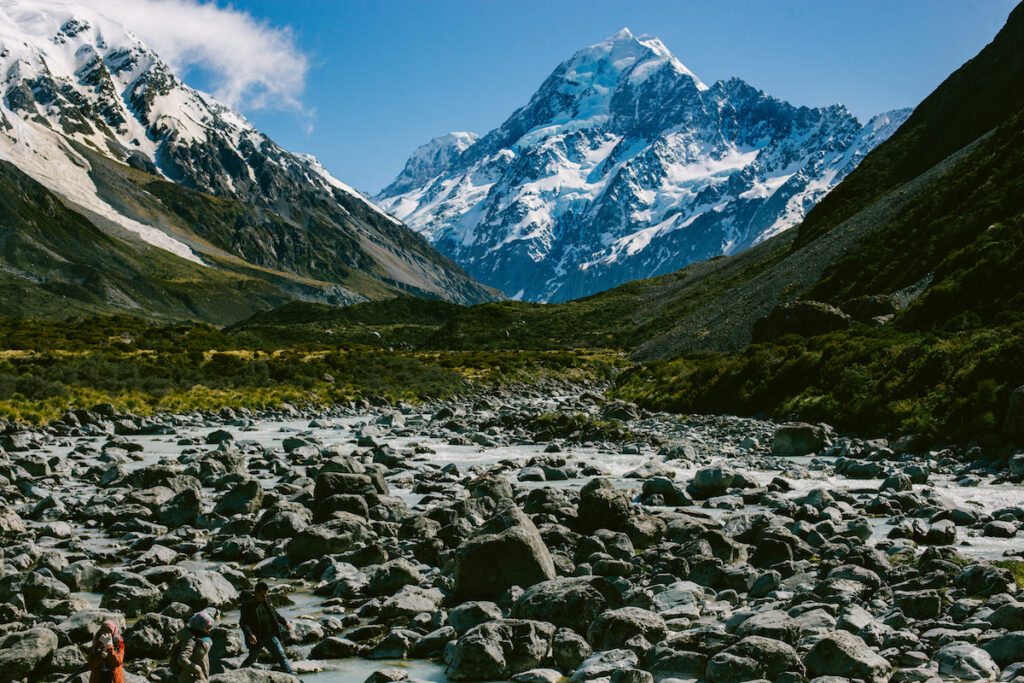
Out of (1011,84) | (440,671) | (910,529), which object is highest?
(1011,84)

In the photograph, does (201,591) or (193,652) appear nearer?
(193,652)

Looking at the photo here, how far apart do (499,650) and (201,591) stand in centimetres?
496

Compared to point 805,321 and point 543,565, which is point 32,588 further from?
point 805,321

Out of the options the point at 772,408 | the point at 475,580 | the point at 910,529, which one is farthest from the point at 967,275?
the point at 475,580

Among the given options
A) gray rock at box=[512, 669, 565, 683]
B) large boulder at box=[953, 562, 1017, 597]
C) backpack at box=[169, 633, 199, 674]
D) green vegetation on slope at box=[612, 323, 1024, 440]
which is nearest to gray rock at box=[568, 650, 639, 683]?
gray rock at box=[512, 669, 565, 683]

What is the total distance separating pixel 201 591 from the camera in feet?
36.4

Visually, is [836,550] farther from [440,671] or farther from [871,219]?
[871,219]

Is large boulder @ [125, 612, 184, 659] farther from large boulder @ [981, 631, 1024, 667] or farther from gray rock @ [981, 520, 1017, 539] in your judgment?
gray rock @ [981, 520, 1017, 539]

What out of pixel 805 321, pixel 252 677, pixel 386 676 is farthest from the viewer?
pixel 805 321

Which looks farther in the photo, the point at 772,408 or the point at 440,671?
the point at 772,408

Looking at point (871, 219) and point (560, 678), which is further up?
point (871, 219)

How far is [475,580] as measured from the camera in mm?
11336

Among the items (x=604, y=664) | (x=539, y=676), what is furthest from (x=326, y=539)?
(x=604, y=664)

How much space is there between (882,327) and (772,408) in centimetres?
814
